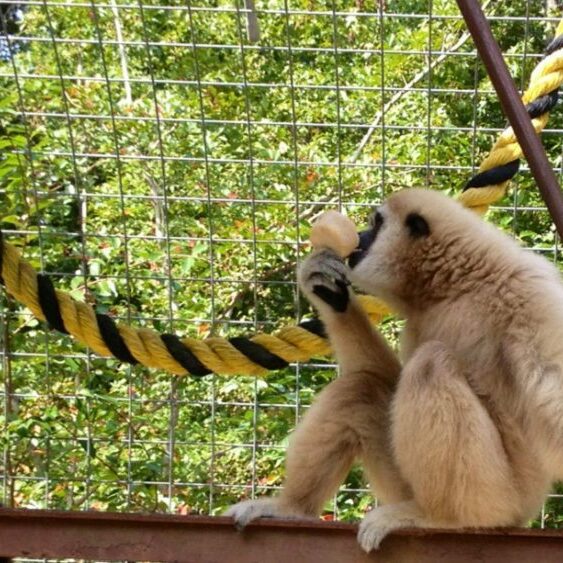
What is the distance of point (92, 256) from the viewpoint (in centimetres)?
611

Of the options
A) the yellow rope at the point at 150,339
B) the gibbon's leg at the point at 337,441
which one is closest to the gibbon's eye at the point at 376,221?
the gibbon's leg at the point at 337,441

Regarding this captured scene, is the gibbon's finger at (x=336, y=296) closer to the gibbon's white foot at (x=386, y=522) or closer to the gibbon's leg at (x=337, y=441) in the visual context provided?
the gibbon's leg at (x=337, y=441)

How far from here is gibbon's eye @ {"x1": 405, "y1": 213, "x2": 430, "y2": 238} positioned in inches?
Result: 148

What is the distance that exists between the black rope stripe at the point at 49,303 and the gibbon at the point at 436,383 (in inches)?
44.6

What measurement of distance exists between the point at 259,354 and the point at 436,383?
1.23m

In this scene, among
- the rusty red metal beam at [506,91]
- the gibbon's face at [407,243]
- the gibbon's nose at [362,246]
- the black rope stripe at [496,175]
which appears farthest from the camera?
the black rope stripe at [496,175]

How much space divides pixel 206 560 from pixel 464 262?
1.32m

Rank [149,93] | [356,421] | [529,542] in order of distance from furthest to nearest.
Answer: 1. [149,93]
2. [356,421]
3. [529,542]

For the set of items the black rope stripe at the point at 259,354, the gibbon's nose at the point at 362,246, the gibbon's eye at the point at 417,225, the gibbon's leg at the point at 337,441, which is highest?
the gibbon's eye at the point at 417,225

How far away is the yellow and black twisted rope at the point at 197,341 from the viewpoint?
169 inches

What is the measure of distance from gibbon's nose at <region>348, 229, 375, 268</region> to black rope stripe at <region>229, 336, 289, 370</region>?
567 mm

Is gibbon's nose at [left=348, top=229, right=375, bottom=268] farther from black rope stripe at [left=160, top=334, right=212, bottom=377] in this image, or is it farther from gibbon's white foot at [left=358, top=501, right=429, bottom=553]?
gibbon's white foot at [left=358, top=501, right=429, bottom=553]

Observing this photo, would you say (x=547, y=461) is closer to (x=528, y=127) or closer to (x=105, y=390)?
(x=528, y=127)

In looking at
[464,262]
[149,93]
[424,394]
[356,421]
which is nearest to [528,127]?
[464,262]
